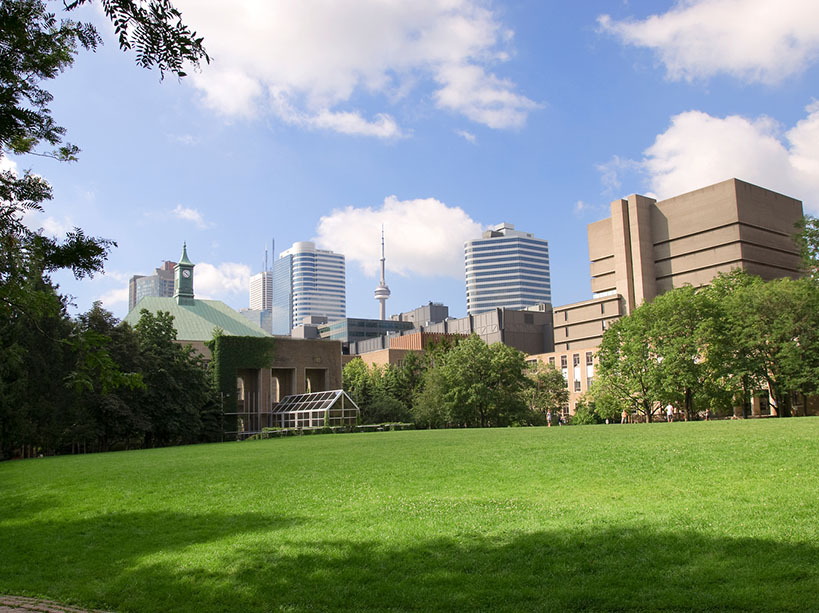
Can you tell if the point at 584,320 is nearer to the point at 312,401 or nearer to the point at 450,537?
the point at 312,401

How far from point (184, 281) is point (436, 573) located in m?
84.6

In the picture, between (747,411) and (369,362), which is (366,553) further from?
(369,362)

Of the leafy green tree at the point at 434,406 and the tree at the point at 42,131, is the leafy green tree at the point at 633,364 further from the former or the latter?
the tree at the point at 42,131

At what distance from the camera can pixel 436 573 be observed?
8.24 meters

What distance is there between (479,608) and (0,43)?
7.13m

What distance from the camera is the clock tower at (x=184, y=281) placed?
85562mm

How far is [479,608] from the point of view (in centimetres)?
702

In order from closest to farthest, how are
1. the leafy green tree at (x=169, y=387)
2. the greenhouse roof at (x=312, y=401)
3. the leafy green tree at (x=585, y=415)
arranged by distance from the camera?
1. the leafy green tree at (x=169, y=387)
2. the greenhouse roof at (x=312, y=401)
3. the leafy green tree at (x=585, y=415)

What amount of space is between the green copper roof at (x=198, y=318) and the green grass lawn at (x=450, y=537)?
63.9 meters

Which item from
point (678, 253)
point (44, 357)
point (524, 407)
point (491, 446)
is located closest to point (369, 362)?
point (678, 253)

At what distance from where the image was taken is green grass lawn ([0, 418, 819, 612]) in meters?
7.38

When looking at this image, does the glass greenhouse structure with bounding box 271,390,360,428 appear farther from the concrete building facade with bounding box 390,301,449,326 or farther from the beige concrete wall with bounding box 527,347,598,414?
the concrete building facade with bounding box 390,301,449,326

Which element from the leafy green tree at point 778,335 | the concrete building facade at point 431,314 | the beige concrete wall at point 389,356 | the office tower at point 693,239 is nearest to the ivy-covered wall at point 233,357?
the leafy green tree at point 778,335

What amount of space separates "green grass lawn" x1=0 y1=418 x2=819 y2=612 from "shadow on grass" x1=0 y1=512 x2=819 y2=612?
0.03m
